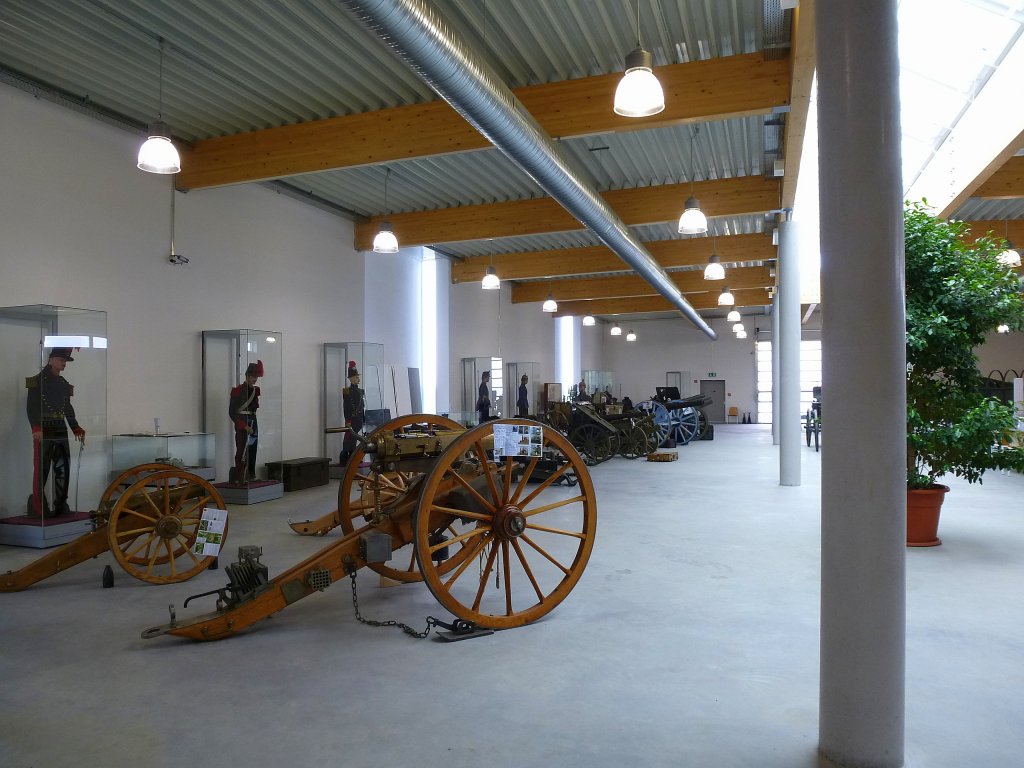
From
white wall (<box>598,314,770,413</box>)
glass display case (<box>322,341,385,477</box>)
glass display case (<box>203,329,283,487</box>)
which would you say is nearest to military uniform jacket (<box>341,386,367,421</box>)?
glass display case (<box>322,341,385,477</box>)

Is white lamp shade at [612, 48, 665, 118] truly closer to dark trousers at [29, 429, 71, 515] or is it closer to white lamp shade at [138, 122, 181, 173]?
white lamp shade at [138, 122, 181, 173]

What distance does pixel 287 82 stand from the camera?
23.4 ft

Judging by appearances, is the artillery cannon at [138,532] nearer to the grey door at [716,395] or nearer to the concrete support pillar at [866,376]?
the concrete support pillar at [866,376]

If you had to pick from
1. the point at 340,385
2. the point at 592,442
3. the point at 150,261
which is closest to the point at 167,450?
the point at 150,261

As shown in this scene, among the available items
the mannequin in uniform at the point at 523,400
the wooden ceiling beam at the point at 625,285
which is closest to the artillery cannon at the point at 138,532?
the mannequin in uniform at the point at 523,400

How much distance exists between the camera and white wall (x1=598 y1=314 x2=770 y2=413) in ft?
96.1

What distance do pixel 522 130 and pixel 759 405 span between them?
82.9ft

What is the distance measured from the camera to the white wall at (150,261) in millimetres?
7086

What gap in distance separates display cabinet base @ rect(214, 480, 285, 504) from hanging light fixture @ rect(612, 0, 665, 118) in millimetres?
6596

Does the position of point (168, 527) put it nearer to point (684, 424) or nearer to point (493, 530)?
point (493, 530)

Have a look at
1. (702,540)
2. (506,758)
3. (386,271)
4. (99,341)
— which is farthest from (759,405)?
(506,758)

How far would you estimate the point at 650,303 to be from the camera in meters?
22.2

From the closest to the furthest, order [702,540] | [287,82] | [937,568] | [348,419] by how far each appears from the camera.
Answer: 1. [937,568]
2. [702,540]
3. [287,82]
4. [348,419]

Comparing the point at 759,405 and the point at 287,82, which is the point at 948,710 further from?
the point at 759,405
